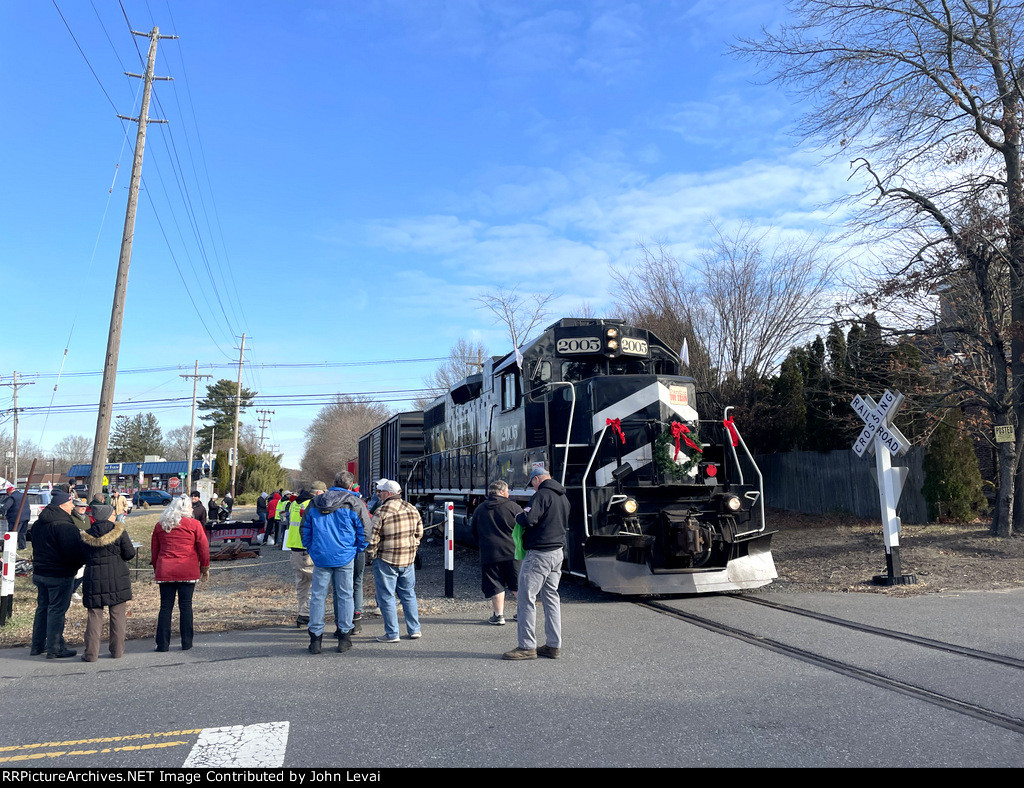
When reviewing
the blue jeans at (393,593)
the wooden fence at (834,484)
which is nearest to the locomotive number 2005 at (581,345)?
the blue jeans at (393,593)

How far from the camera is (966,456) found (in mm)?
16391

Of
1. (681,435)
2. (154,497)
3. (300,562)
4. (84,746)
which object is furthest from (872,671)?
(154,497)

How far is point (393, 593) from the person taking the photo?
7.84 metres

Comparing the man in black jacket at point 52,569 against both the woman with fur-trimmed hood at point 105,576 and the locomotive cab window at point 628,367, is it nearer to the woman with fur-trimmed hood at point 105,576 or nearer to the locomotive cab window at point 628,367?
the woman with fur-trimmed hood at point 105,576

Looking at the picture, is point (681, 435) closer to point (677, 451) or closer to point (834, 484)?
point (677, 451)

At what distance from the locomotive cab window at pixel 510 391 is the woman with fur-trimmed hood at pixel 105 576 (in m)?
6.19

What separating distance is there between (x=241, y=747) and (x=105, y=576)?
400 centimetres

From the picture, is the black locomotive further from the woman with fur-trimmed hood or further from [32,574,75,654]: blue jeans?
[32,574,75,654]: blue jeans

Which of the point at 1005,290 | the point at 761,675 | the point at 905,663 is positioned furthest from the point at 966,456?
the point at 761,675

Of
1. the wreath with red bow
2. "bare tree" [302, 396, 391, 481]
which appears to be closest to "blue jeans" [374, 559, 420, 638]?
the wreath with red bow

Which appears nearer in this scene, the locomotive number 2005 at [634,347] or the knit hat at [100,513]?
the knit hat at [100,513]

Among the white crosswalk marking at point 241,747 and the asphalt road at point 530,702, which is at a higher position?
the white crosswalk marking at point 241,747

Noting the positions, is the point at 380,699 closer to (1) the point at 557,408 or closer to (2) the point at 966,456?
(1) the point at 557,408

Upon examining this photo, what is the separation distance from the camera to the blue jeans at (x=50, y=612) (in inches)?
298
